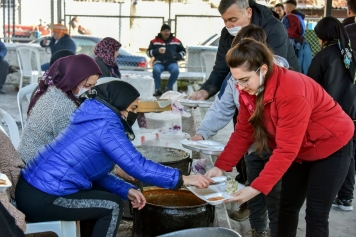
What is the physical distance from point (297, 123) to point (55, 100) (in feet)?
5.57

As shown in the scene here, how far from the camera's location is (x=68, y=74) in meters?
3.79

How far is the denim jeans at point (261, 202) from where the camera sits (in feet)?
12.1

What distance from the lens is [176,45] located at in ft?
39.0

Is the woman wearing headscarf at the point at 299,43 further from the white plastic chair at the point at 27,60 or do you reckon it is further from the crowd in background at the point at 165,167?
the white plastic chair at the point at 27,60

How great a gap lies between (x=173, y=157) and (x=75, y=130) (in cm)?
157

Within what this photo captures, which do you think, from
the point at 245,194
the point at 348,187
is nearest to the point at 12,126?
the point at 245,194

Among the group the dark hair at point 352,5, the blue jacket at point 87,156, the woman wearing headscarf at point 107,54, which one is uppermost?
the dark hair at point 352,5

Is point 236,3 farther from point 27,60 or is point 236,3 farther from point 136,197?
point 27,60

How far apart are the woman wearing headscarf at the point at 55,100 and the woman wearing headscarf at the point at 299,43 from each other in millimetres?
3278

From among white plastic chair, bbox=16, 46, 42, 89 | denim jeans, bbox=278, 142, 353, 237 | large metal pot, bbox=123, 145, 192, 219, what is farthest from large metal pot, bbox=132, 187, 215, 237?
white plastic chair, bbox=16, 46, 42, 89

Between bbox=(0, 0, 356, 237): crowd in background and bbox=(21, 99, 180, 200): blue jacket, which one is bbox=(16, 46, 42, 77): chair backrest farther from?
bbox=(21, 99, 180, 200): blue jacket

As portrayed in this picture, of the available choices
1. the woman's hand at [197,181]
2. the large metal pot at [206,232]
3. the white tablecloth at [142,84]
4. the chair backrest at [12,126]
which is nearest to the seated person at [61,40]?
the white tablecloth at [142,84]

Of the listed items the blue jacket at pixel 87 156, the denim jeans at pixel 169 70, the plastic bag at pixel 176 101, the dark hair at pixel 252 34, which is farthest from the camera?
the denim jeans at pixel 169 70

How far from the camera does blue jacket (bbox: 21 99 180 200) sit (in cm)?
281
